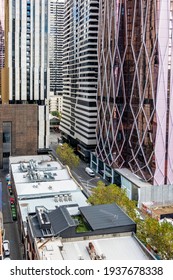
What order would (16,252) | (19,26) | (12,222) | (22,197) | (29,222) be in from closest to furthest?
(29,222) → (16,252) → (22,197) → (12,222) → (19,26)

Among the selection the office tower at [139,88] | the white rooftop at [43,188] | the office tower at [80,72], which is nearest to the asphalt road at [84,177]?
the office tower at [139,88]

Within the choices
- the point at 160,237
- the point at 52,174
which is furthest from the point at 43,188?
the point at 160,237

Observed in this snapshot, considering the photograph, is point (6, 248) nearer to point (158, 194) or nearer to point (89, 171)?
point (158, 194)

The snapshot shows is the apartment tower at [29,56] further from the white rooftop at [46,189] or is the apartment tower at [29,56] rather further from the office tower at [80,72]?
the white rooftop at [46,189]

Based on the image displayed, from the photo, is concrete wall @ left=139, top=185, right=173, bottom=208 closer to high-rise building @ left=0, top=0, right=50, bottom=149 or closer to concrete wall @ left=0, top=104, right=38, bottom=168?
concrete wall @ left=0, top=104, right=38, bottom=168
